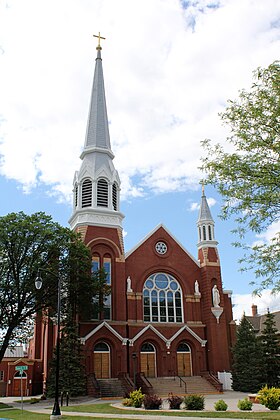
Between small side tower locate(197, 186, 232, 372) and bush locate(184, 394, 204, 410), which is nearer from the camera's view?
bush locate(184, 394, 204, 410)

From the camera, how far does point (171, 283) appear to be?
41469 millimetres

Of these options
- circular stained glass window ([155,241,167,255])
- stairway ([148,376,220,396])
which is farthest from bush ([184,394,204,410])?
circular stained glass window ([155,241,167,255])

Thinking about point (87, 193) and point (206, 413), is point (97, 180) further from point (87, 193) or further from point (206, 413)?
point (206, 413)

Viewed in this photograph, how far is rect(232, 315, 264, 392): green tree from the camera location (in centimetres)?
3553

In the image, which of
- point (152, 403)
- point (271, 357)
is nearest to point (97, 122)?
point (271, 357)

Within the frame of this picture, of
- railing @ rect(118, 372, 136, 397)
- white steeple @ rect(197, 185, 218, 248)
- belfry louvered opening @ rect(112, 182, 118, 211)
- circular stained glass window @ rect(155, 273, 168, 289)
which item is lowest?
railing @ rect(118, 372, 136, 397)

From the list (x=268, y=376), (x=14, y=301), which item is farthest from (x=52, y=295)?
(x=268, y=376)

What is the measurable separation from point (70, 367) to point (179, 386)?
977 centimetres

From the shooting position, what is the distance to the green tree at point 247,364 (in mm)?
35531

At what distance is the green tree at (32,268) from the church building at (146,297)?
429cm

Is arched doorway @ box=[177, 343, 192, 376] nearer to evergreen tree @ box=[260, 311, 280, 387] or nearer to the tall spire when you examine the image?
evergreen tree @ box=[260, 311, 280, 387]

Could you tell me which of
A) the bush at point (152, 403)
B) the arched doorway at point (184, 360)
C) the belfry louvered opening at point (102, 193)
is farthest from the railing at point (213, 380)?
the belfry louvered opening at point (102, 193)

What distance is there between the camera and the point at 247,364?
3603 centimetres

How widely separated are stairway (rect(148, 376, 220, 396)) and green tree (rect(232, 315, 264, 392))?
7.37ft
